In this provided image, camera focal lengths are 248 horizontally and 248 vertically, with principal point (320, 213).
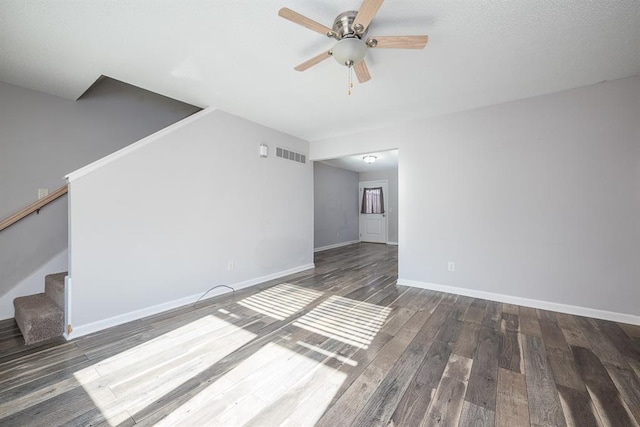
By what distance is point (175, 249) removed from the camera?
2861 mm

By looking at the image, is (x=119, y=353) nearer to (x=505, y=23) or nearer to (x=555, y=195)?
(x=505, y=23)

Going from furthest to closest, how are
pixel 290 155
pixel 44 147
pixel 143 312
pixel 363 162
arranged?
pixel 363 162
pixel 290 155
pixel 44 147
pixel 143 312

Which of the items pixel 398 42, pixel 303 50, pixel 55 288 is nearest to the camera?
pixel 398 42

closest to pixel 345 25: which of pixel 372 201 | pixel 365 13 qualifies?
pixel 365 13

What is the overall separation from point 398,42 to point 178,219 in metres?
2.77

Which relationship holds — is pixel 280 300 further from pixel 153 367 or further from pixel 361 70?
pixel 361 70

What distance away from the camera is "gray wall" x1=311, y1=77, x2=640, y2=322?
2477 millimetres

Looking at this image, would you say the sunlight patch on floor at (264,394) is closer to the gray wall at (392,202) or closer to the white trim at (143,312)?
the white trim at (143,312)

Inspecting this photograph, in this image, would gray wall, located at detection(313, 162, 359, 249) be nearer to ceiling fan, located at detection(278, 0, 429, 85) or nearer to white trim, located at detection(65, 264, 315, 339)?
white trim, located at detection(65, 264, 315, 339)

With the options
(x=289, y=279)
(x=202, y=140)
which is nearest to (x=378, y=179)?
(x=289, y=279)

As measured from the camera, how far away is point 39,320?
2.10 meters

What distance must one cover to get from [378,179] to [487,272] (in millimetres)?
5273

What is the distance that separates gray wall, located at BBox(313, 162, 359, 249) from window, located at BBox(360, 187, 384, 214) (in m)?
0.27

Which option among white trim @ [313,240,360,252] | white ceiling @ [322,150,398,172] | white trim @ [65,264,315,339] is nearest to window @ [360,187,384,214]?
white ceiling @ [322,150,398,172]
